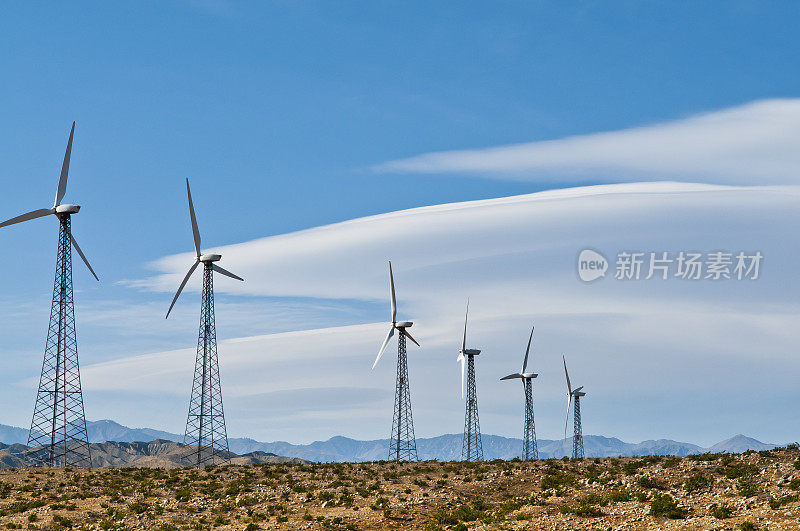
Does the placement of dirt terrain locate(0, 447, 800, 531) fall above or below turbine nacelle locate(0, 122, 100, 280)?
below

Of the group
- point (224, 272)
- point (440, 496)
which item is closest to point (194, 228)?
point (224, 272)

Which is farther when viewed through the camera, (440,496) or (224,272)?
(224,272)

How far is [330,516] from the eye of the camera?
210ft

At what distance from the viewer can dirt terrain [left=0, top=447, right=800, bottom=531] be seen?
5622cm

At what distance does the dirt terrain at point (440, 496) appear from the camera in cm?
5622

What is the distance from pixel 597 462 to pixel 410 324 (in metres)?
57.3

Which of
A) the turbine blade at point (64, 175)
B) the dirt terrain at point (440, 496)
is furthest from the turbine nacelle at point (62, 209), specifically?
the dirt terrain at point (440, 496)

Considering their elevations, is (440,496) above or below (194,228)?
below

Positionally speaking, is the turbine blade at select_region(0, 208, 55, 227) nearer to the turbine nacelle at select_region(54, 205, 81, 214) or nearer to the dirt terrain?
the turbine nacelle at select_region(54, 205, 81, 214)

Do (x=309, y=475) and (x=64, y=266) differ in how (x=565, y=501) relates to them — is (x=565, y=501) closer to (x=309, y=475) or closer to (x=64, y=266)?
(x=309, y=475)

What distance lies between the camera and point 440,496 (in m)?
67.4

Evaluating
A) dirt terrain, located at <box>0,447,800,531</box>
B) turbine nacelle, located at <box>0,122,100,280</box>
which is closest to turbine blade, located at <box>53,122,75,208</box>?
turbine nacelle, located at <box>0,122,100,280</box>

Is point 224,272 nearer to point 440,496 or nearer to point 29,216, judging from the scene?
point 29,216

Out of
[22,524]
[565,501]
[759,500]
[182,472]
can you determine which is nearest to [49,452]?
[182,472]
